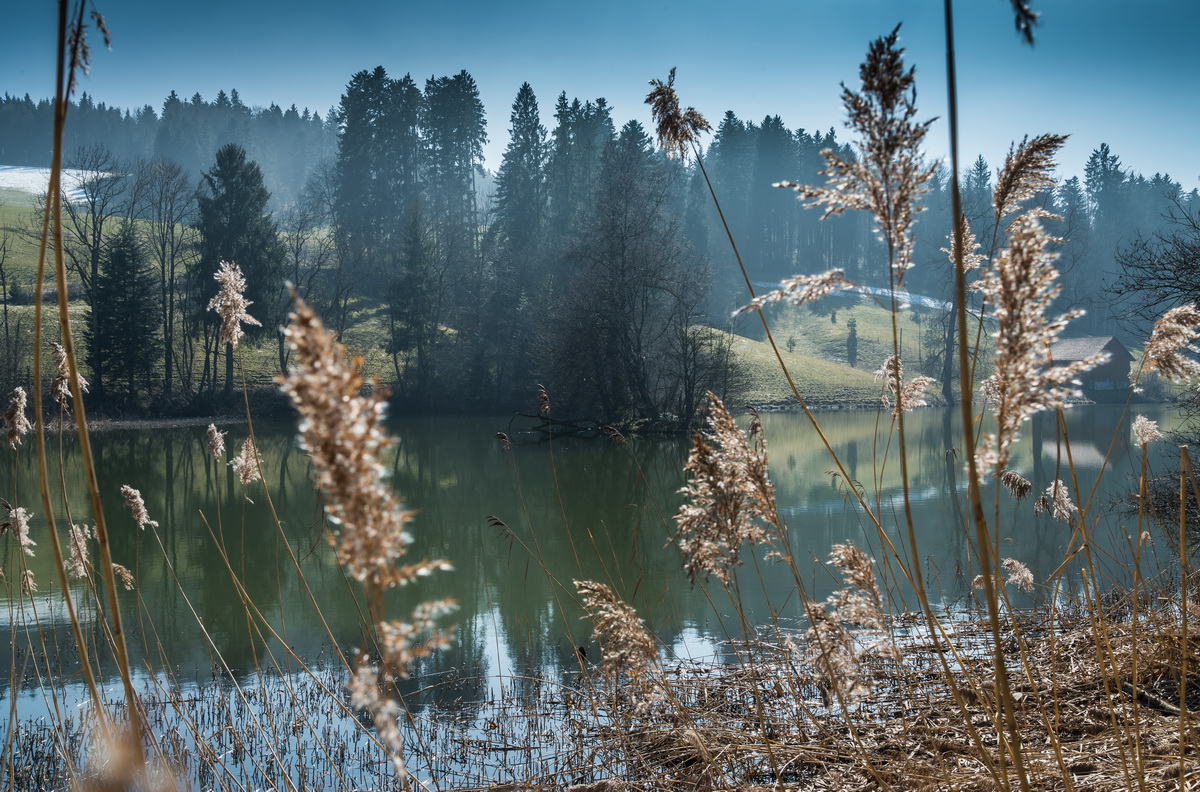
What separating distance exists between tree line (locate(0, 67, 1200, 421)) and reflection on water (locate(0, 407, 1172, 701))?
4.18 metres

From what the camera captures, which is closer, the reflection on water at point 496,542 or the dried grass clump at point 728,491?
the dried grass clump at point 728,491

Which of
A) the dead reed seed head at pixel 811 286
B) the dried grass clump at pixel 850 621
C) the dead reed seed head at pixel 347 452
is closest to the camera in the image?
the dead reed seed head at pixel 347 452

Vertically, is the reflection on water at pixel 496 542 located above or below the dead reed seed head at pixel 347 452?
below

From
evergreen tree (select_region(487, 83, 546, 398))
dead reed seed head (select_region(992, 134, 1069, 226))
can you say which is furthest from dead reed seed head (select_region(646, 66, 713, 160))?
evergreen tree (select_region(487, 83, 546, 398))

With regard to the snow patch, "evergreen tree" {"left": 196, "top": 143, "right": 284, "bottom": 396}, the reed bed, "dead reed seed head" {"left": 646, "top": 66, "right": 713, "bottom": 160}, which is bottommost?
the reed bed

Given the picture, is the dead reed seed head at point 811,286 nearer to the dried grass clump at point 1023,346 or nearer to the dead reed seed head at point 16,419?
the dried grass clump at point 1023,346

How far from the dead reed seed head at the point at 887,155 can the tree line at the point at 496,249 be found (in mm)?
3918

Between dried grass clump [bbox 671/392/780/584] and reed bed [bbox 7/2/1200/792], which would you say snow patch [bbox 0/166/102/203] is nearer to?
reed bed [bbox 7/2/1200/792]

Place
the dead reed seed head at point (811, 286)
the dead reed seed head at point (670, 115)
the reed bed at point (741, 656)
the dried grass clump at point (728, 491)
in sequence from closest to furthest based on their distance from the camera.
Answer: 1. the reed bed at point (741, 656)
2. the dead reed seed head at point (811, 286)
3. the dried grass clump at point (728, 491)
4. the dead reed seed head at point (670, 115)

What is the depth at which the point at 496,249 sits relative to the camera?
149 feet

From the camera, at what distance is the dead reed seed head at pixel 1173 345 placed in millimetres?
2230

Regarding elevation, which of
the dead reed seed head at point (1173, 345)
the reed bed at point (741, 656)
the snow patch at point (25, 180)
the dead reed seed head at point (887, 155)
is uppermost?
the snow patch at point (25, 180)

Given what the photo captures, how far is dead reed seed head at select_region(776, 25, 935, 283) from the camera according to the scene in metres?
1.43

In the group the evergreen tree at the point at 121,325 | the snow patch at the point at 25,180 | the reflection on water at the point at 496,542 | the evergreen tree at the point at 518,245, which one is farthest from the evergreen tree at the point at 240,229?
the snow patch at the point at 25,180
